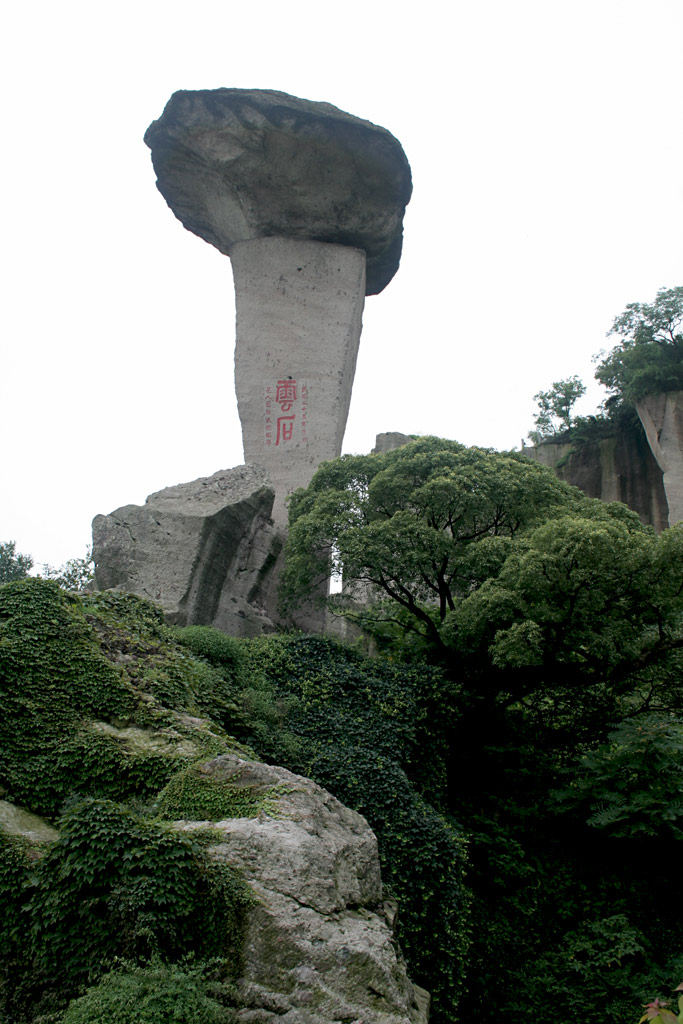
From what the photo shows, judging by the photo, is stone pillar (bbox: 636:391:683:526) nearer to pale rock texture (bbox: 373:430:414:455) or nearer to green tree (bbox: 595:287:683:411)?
green tree (bbox: 595:287:683:411)

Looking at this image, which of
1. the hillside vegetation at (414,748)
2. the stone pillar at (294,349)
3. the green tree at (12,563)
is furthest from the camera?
the green tree at (12,563)

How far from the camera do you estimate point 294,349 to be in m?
15.0

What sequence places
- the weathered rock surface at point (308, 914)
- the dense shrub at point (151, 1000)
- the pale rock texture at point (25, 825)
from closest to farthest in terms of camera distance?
the dense shrub at point (151, 1000)
the weathered rock surface at point (308, 914)
the pale rock texture at point (25, 825)

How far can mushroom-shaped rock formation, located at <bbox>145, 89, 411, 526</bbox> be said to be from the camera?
14.4 m

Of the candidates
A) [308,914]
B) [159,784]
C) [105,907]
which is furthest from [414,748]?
[105,907]

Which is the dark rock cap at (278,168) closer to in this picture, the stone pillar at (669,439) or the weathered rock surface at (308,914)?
the stone pillar at (669,439)

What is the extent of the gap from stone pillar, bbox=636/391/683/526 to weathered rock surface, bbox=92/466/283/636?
9.52m

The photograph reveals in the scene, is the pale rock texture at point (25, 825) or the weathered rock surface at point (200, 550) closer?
the pale rock texture at point (25, 825)

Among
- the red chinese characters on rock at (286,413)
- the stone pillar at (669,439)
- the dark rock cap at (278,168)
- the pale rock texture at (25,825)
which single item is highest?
the dark rock cap at (278,168)

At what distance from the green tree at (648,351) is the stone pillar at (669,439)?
279 mm

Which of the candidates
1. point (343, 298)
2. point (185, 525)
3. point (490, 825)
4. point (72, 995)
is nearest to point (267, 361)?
point (343, 298)

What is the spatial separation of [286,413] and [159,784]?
9.41 m

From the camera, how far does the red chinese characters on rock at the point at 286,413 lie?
14.5 meters

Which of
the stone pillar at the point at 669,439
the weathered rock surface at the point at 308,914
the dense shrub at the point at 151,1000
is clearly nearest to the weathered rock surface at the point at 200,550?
the weathered rock surface at the point at 308,914
